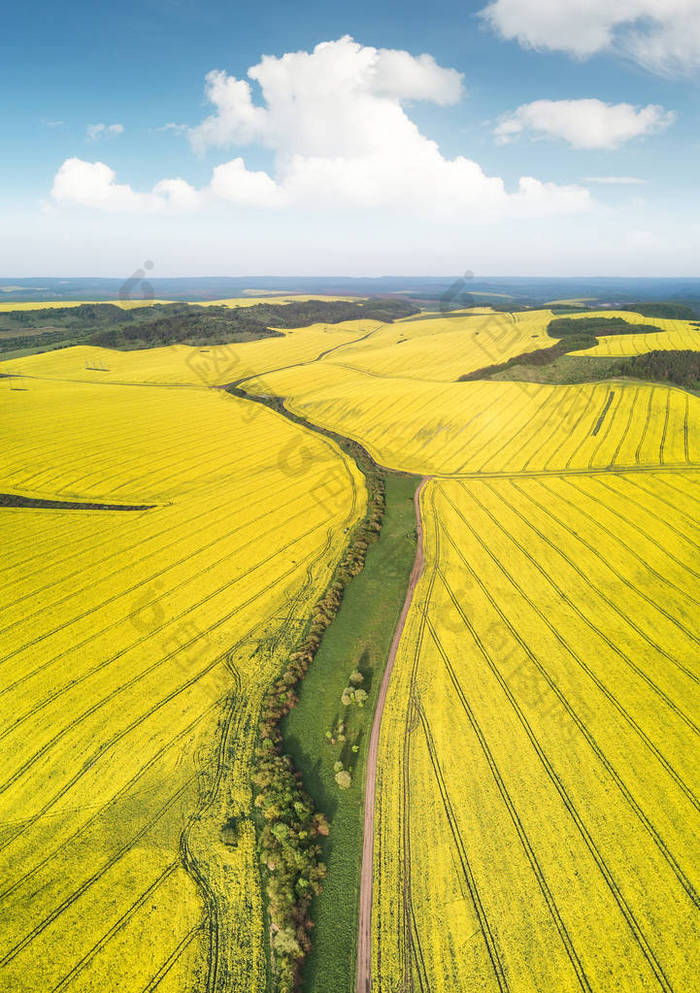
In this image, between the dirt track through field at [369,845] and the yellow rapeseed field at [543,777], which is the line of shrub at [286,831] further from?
the yellow rapeseed field at [543,777]

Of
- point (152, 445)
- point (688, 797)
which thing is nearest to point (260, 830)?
point (688, 797)

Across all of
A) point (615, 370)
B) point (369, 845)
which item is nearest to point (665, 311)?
point (615, 370)

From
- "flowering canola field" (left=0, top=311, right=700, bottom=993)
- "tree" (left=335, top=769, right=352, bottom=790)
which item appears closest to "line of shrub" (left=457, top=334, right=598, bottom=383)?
"flowering canola field" (left=0, top=311, right=700, bottom=993)

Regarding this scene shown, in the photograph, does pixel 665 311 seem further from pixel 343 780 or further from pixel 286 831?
pixel 286 831

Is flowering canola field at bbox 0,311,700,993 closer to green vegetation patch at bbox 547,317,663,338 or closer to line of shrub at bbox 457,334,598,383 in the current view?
line of shrub at bbox 457,334,598,383

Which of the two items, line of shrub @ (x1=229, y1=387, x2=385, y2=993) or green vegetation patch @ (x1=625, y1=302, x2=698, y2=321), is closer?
line of shrub @ (x1=229, y1=387, x2=385, y2=993)

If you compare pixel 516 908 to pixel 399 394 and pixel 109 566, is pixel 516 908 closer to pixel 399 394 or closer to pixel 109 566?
pixel 109 566
